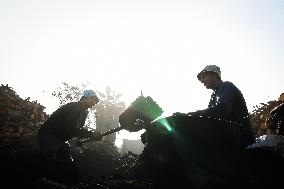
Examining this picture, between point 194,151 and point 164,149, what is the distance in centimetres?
35

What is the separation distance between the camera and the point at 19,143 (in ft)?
17.5

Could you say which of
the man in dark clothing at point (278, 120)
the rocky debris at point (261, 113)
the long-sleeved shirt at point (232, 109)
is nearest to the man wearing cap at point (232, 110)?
the long-sleeved shirt at point (232, 109)

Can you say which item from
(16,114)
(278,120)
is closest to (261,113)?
(278,120)

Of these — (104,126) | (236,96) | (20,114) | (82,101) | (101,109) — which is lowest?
(236,96)

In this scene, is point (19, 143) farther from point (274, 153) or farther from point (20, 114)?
point (20, 114)

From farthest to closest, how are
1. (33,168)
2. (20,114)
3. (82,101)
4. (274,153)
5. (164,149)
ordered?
(20,114) < (82,101) < (33,168) < (164,149) < (274,153)

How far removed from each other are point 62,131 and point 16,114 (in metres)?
6.98

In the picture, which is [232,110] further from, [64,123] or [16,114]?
[16,114]

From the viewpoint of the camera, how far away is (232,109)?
147 inches

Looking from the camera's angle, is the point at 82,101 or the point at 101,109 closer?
the point at 82,101

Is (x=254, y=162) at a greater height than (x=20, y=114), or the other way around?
(x=20, y=114)

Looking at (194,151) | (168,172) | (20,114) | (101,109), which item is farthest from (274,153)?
(101,109)

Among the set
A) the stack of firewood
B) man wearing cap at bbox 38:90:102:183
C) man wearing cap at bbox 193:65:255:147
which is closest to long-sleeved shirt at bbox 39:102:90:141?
man wearing cap at bbox 38:90:102:183

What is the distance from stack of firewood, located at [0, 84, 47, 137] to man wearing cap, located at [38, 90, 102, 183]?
542 cm
